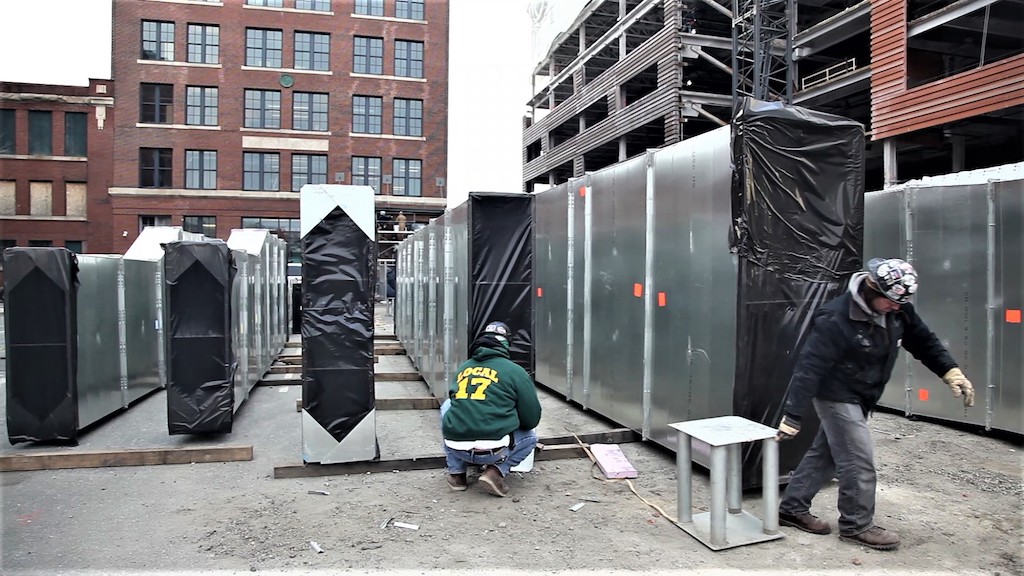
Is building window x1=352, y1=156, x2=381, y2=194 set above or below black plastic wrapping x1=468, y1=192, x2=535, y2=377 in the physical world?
above

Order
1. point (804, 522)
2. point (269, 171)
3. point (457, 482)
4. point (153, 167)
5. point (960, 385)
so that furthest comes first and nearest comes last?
point (269, 171)
point (153, 167)
point (457, 482)
point (804, 522)
point (960, 385)

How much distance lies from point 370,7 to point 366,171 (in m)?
9.74

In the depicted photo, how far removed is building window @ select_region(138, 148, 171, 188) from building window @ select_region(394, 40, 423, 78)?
1419 cm

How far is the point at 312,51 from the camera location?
121 feet

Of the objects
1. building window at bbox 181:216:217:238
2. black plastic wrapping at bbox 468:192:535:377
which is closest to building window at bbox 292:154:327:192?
building window at bbox 181:216:217:238

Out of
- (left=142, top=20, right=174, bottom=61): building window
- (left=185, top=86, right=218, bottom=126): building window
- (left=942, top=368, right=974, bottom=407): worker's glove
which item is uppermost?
(left=142, top=20, right=174, bottom=61): building window

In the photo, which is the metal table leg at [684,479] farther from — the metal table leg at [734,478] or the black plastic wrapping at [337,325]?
the black plastic wrapping at [337,325]

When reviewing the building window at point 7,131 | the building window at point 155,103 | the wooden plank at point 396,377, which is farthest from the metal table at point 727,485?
the building window at point 7,131

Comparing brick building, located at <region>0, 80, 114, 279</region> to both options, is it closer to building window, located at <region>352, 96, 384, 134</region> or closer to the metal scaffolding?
building window, located at <region>352, 96, 384, 134</region>

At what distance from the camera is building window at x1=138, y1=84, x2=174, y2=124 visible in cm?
3531

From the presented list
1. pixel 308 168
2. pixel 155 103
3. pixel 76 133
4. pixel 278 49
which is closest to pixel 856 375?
pixel 308 168

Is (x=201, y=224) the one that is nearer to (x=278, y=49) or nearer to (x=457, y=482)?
(x=278, y=49)

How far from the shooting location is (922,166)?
25609mm

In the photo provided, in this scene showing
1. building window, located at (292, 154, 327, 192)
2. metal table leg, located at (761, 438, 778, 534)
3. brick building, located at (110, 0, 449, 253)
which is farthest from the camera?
building window, located at (292, 154, 327, 192)
